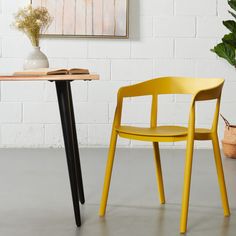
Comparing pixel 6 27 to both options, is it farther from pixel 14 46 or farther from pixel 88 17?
pixel 88 17

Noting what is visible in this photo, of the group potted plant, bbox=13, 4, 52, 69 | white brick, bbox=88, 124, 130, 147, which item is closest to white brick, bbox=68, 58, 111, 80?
white brick, bbox=88, 124, 130, 147

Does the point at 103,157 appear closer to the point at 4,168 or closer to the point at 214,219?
the point at 4,168

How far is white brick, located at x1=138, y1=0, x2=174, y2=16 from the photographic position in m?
4.54

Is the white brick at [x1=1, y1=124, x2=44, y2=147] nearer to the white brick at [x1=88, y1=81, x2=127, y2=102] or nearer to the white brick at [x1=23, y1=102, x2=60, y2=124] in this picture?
the white brick at [x1=23, y1=102, x2=60, y2=124]

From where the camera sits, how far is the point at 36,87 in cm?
456

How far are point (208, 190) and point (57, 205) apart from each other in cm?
92

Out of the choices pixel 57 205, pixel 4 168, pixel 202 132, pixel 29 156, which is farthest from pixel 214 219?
pixel 29 156

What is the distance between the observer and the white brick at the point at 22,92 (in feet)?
14.9

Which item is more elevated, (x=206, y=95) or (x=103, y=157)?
(x=206, y=95)

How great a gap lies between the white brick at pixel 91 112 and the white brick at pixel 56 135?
0.23 feet

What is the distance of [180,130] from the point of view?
2549 millimetres

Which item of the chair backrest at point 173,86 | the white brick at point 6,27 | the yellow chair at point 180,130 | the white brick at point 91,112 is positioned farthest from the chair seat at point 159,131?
the white brick at point 6,27

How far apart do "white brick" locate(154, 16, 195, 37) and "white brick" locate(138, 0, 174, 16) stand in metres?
0.06

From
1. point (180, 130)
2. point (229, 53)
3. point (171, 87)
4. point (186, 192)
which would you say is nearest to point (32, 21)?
point (171, 87)
